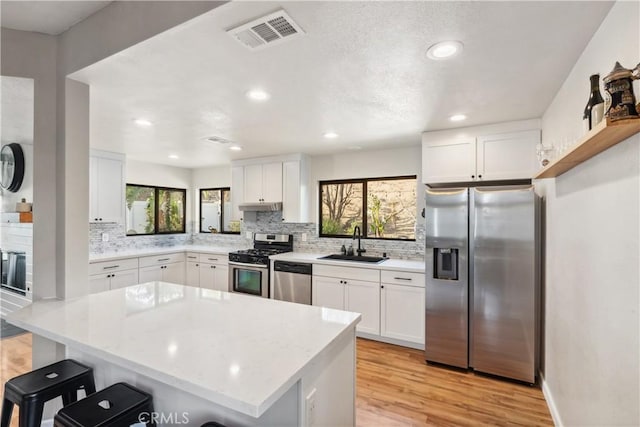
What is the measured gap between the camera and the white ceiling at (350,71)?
1.35 meters

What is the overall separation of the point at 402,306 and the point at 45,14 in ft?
12.1

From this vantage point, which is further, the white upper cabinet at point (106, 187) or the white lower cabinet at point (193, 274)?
the white lower cabinet at point (193, 274)

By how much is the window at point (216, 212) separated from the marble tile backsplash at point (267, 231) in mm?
152

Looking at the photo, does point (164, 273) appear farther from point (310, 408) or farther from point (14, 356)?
point (310, 408)

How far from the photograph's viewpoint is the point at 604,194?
139 centimetres

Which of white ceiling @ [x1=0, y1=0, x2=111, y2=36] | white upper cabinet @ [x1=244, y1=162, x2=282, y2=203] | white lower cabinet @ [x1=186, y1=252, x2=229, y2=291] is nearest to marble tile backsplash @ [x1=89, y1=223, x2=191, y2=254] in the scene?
white lower cabinet @ [x1=186, y1=252, x2=229, y2=291]

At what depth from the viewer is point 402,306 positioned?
3.37m

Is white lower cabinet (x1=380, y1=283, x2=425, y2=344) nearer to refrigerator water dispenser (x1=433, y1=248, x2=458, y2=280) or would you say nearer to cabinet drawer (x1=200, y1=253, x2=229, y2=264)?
refrigerator water dispenser (x1=433, y1=248, x2=458, y2=280)

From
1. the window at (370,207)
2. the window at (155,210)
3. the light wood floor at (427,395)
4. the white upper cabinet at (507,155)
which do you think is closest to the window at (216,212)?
the window at (155,210)

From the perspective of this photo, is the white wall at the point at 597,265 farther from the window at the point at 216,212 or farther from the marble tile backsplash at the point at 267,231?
the window at the point at 216,212

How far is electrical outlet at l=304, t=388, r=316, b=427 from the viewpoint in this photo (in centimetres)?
125

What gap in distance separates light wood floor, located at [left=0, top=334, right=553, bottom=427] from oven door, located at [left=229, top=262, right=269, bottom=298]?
1.72 metres

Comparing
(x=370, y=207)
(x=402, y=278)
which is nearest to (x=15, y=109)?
(x=370, y=207)

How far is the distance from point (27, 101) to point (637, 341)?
4034mm
